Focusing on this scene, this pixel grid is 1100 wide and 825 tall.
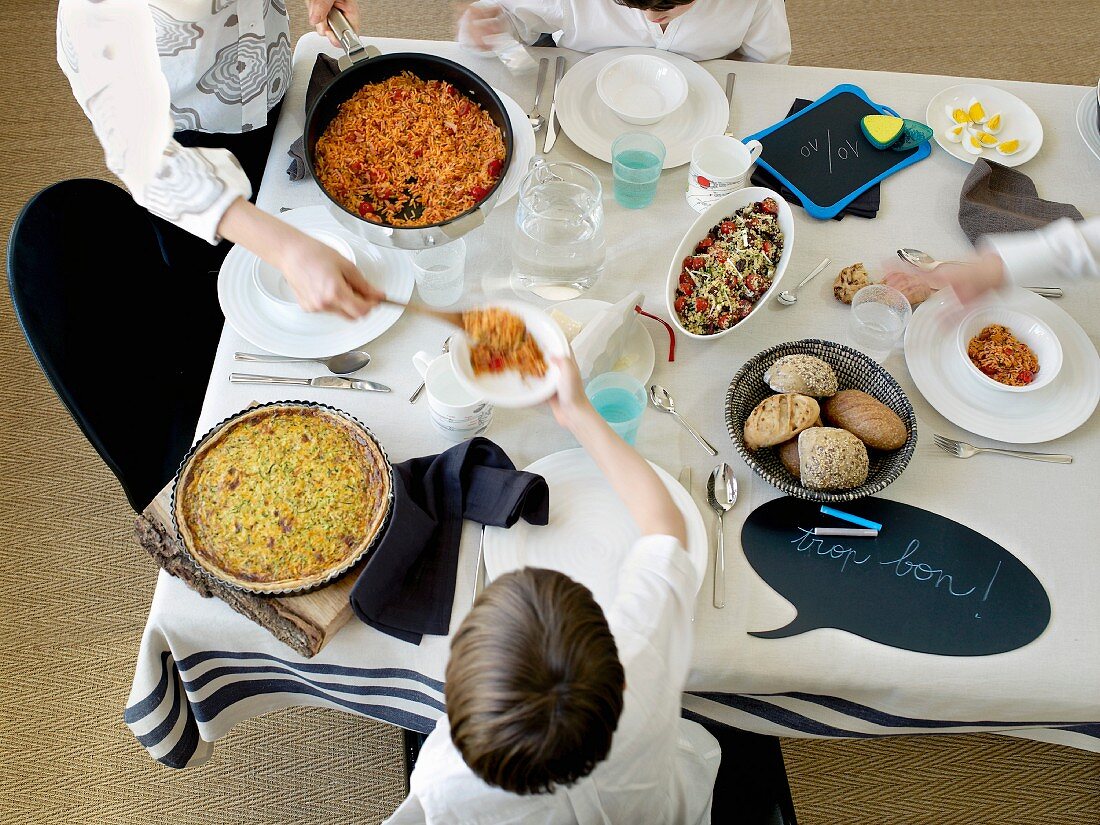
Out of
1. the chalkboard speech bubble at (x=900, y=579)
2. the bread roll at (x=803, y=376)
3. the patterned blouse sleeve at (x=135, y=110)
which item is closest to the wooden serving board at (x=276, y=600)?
the patterned blouse sleeve at (x=135, y=110)

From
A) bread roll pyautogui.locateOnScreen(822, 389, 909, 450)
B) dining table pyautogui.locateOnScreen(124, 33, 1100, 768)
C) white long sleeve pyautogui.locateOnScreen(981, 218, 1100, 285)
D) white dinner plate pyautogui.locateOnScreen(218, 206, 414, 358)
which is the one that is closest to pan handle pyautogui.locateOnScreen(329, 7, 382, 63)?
dining table pyautogui.locateOnScreen(124, 33, 1100, 768)

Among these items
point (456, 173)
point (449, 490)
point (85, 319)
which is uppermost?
point (456, 173)

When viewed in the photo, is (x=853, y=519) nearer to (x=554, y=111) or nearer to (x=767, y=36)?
(x=554, y=111)

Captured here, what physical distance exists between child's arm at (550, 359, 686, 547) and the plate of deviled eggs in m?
0.95

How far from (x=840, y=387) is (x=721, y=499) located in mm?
270

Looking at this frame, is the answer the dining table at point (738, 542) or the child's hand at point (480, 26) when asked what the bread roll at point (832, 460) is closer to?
the dining table at point (738, 542)

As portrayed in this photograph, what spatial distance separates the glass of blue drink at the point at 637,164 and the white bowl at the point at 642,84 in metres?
0.09

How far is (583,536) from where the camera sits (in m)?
1.11

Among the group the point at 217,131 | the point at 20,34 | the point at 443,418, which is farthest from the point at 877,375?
the point at 20,34

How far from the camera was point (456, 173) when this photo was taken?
132 cm

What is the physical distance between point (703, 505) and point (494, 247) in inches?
21.9

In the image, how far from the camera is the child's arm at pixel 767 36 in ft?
5.49

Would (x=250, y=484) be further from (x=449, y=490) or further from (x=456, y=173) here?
(x=456, y=173)

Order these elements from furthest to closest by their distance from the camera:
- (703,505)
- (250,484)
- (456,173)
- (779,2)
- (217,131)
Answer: (779,2) → (217,131) → (456,173) → (703,505) → (250,484)
